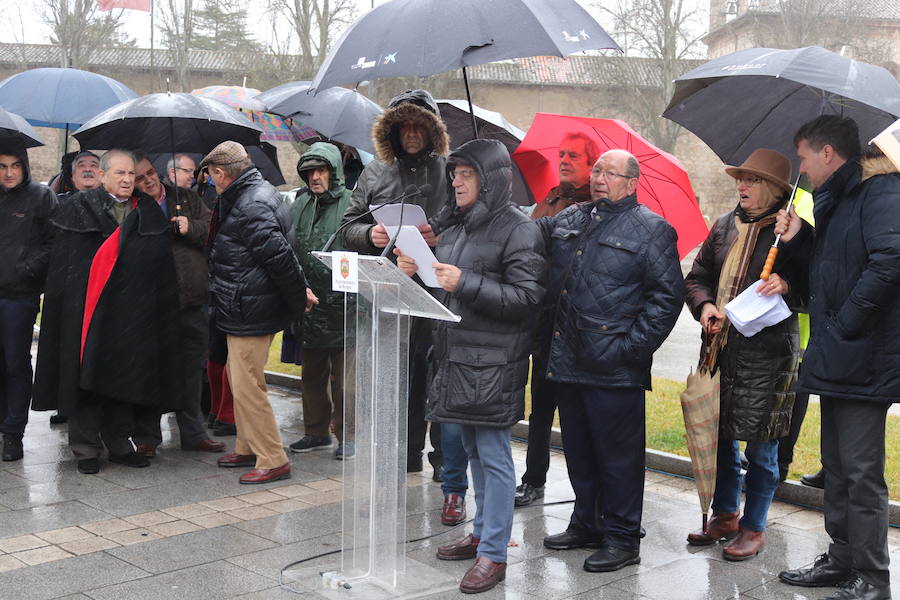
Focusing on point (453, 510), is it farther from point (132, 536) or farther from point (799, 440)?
point (799, 440)

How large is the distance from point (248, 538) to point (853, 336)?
10.3 feet

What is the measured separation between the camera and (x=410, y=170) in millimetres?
6203

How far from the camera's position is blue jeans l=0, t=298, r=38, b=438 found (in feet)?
23.2

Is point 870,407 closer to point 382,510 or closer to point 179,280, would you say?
point 382,510

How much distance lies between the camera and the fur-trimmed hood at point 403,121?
600 cm

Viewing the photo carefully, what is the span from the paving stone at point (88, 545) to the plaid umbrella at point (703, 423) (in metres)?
2.96

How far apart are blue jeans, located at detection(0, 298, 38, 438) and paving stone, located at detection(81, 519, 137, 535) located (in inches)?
69.7

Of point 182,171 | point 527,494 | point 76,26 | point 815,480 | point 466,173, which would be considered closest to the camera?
point 466,173

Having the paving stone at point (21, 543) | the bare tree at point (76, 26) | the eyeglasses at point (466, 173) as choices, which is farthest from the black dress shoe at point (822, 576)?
the bare tree at point (76, 26)

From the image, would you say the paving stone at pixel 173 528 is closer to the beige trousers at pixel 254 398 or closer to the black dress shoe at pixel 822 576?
the beige trousers at pixel 254 398

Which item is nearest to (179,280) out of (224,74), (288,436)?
(288,436)

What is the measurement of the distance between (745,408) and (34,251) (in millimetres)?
4785

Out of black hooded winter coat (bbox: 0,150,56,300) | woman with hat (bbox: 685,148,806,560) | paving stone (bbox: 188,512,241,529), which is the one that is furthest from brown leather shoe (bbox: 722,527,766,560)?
black hooded winter coat (bbox: 0,150,56,300)

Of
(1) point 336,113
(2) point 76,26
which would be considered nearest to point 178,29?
(2) point 76,26
